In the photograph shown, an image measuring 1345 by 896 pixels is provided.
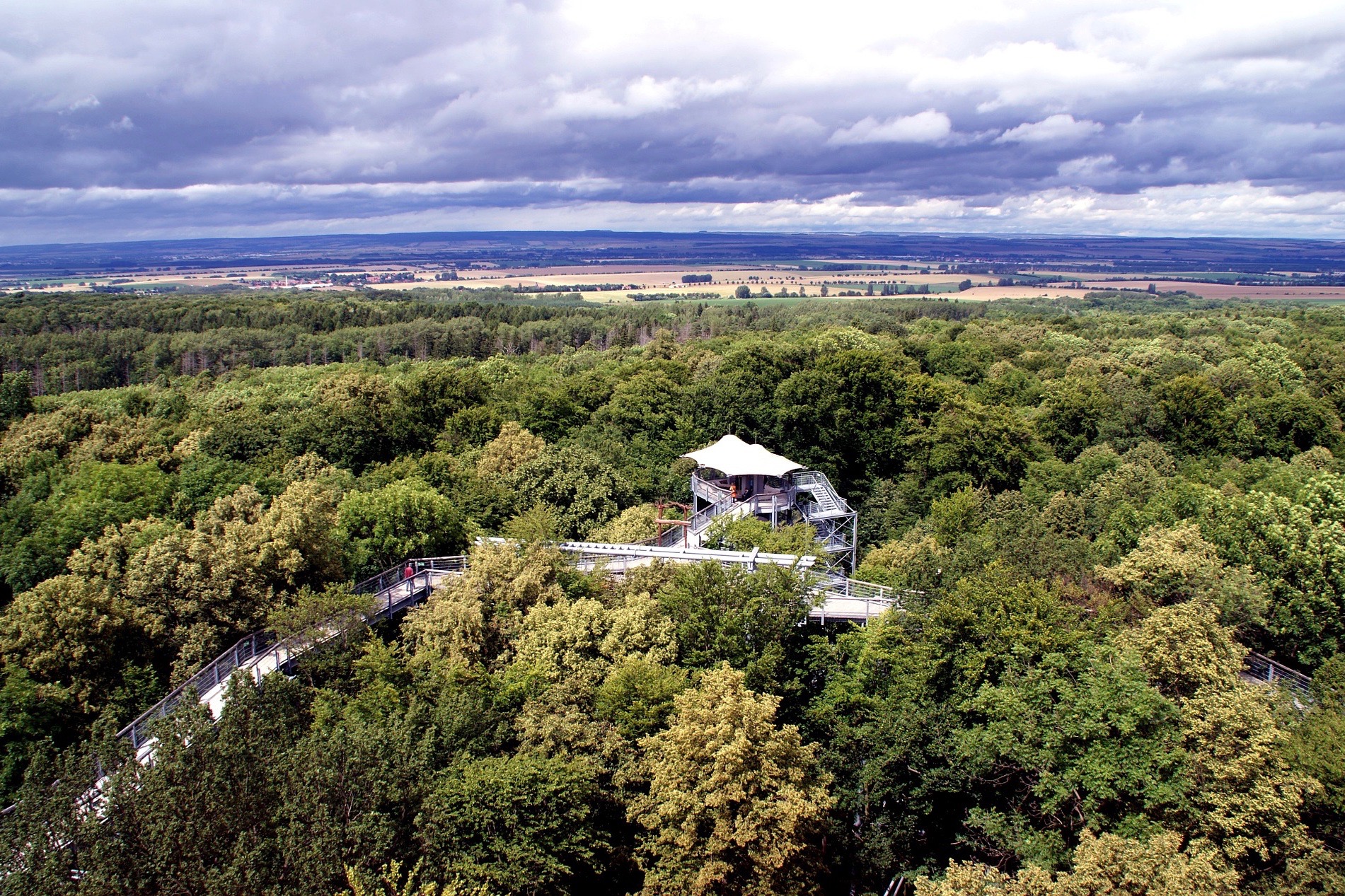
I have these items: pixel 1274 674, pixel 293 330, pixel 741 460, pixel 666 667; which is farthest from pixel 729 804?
pixel 293 330

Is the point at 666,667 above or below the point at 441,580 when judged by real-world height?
below

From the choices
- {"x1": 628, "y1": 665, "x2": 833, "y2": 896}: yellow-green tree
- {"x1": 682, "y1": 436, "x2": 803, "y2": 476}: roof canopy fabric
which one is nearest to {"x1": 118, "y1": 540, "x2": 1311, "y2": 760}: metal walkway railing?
{"x1": 682, "y1": 436, "x2": 803, "y2": 476}: roof canopy fabric

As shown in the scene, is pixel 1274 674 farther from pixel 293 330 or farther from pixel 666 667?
pixel 293 330

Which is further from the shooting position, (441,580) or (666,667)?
(441,580)

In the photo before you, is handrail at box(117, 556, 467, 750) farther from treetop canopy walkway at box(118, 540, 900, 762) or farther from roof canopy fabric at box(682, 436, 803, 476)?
roof canopy fabric at box(682, 436, 803, 476)

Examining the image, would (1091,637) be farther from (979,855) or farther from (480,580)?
(480,580)

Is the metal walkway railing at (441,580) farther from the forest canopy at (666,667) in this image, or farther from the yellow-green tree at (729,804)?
the yellow-green tree at (729,804)

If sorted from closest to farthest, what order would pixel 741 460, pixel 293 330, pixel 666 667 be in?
pixel 666 667, pixel 741 460, pixel 293 330
